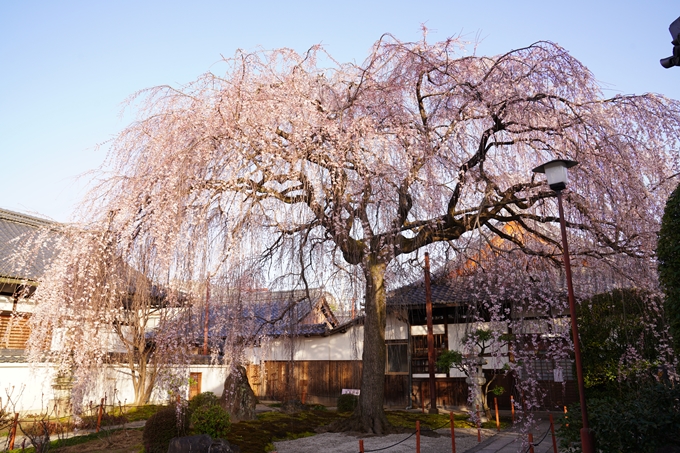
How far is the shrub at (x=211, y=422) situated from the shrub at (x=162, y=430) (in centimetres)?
28

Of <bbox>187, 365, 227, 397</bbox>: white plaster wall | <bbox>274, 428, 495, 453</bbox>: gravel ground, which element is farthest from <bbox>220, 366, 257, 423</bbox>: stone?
<bbox>187, 365, 227, 397</bbox>: white plaster wall

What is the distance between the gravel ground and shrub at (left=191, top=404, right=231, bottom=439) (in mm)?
1374

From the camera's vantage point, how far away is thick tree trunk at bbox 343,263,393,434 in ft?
36.4

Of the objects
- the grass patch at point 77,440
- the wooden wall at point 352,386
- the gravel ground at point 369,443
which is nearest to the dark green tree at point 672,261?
the gravel ground at point 369,443

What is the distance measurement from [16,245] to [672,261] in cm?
1722

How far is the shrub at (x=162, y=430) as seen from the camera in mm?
8273

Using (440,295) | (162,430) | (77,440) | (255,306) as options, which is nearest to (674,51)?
(255,306)

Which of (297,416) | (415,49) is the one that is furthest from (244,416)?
(415,49)

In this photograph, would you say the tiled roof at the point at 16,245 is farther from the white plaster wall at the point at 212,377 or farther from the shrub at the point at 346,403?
the shrub at the point at 346,403

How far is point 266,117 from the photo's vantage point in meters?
7.98

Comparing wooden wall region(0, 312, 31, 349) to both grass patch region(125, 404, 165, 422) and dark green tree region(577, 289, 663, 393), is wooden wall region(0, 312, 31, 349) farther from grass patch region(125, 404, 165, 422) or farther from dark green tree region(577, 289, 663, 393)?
dark green tree region(577, 289, 663, 393)

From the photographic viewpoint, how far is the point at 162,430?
27.4 feet

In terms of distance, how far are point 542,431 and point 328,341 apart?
416 inches

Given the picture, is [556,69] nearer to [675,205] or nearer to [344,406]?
[675,205]
